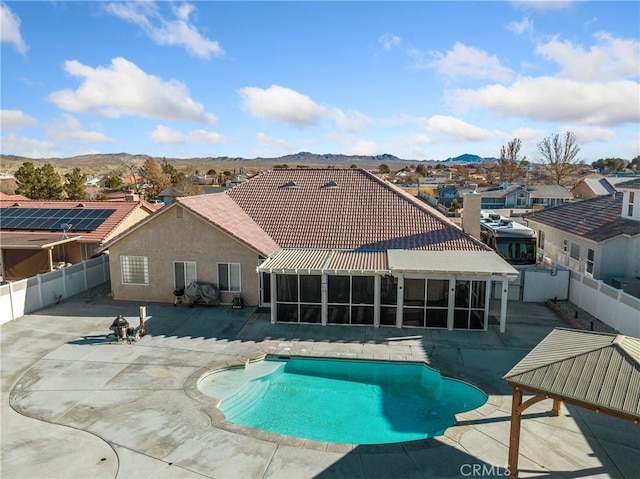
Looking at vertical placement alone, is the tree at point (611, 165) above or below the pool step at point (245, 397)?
above

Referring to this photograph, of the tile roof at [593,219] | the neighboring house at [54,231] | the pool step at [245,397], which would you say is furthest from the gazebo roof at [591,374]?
the neighboring house at [54,231]

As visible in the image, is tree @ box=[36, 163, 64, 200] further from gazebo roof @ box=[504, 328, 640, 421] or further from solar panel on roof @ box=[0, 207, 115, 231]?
gazebo roof @ box=[504, 328, 640, 421]

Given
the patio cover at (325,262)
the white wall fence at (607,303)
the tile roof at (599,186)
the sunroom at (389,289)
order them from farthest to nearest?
the tile roof at (599,186), the patio cover at (325,262), the sunroom at (389,289), the white wall fence at (607,303)

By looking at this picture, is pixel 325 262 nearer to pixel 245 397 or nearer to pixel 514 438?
pixel 245 397

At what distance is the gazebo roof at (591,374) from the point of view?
32.3 ft

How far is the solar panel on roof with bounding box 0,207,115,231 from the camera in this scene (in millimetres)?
31922

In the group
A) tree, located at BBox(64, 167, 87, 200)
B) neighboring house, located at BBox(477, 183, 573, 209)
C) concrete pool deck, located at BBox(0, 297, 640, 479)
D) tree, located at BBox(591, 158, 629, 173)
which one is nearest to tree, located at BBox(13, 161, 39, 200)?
tree, located at BBox(64, 167, 87, 200)

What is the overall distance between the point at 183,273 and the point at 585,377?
20241mm

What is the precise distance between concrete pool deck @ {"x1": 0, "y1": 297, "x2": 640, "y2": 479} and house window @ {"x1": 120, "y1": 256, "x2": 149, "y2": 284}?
410 cm

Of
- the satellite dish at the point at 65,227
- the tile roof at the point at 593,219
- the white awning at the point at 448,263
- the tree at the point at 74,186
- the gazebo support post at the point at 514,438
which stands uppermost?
the tree at the point at 74,186

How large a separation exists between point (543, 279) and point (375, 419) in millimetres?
15717

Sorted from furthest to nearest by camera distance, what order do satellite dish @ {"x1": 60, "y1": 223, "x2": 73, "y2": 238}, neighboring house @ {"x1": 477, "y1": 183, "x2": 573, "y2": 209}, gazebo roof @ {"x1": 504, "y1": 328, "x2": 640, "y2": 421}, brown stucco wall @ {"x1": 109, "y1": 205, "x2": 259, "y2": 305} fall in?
neighboring house @ {"x1": 477, "y1": 183, "x2": 573, "y2": 209} < satellite dish @ {"x1": 60, "y1": 223, "x2": 73, "y2": 238} < brown stucco wall @ {"x1": 109, "y1": 205, "x2": 259, "y2": 305} < gazebo roof @ {"x1": 504, "y1": 328, "x2": 640, "y2": 421}

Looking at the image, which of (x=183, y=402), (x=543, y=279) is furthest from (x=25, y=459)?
(x=543, y=279)

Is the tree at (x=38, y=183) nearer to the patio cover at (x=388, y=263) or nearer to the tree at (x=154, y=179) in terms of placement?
the tree at (x=154, y=179)
